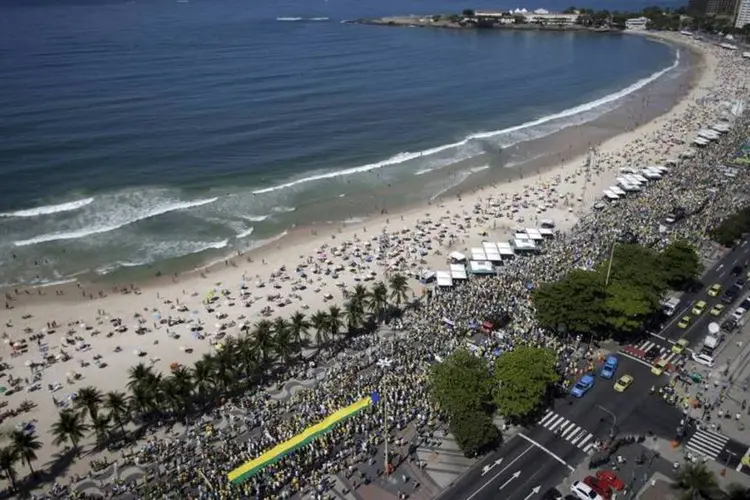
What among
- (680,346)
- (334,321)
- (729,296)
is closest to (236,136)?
(334,321)

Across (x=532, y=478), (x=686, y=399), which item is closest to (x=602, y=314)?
(x=686, y=399)

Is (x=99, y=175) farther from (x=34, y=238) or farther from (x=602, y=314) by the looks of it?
(x=602, y=314)

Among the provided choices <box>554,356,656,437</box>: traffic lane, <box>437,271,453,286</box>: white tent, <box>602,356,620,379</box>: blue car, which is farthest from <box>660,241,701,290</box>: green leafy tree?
<box>437,271,453,286</box>: white tent

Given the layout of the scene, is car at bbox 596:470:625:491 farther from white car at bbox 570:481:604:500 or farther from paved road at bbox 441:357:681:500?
paved road at bbox 441:357:681:500

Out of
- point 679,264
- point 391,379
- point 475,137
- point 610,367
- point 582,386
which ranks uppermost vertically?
point 475,137

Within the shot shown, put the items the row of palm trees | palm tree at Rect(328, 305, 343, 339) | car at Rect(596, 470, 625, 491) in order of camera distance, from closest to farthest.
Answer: car at Rect(596, 470, 625, 491) → the row of palm trees → palm tree at Rect(328, 305, 343, 339)

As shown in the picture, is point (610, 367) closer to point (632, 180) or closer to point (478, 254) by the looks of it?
point (478, 254)
